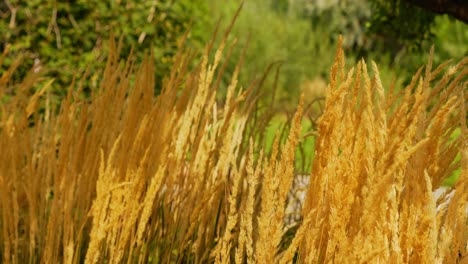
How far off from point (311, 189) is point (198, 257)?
0.94 meters

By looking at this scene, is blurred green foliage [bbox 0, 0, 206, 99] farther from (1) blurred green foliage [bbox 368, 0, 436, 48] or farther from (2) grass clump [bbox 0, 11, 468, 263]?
(2) grass clump [bbox 0, 11, 468, 263]

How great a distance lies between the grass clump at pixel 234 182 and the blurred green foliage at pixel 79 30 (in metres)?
2.97

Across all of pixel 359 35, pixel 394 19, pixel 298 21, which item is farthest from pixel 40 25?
pixel 359 35

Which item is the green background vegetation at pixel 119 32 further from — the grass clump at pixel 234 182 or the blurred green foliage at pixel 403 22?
the grass clump at pixel 234 182

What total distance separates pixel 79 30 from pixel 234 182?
177 inches

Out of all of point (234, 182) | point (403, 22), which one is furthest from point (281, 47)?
point (234, 182)

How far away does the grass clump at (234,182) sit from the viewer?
5.31 feet

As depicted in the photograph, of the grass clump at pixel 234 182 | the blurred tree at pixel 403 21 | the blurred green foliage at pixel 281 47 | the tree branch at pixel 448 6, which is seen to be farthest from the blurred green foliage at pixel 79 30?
the blurred green foliage at pixel 281 47

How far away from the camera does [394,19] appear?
414 centimetres

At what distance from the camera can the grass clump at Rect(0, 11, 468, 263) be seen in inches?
63.7

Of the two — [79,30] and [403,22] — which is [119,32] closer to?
[79,30]

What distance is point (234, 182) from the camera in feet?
6.23

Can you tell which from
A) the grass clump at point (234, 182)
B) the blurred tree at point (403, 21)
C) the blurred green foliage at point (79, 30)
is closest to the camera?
the grass clump at point (234, 182)

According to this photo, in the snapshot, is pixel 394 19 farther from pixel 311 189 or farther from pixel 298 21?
pixel 298 21
